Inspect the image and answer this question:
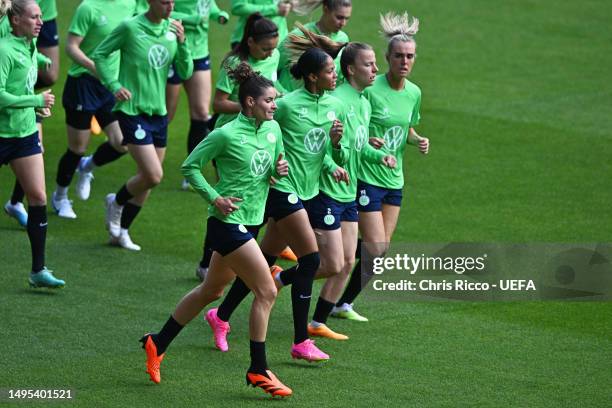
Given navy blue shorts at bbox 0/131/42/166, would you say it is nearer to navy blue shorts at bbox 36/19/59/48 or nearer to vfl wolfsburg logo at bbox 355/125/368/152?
vfl wolfsburg logo at bbox 355/125/368/152

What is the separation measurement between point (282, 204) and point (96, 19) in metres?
4.34

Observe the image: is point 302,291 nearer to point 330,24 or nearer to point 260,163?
point 260,163

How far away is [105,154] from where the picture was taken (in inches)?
477

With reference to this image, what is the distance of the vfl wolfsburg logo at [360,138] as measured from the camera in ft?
28.8

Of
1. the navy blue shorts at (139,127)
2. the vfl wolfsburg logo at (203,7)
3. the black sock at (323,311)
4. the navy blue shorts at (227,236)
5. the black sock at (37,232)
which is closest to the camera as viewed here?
the navy blue shorts at (227,236)

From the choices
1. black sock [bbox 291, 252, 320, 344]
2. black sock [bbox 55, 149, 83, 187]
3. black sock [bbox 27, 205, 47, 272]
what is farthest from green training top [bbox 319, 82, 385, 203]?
black sock [bbox 55, 149, 83, 187]

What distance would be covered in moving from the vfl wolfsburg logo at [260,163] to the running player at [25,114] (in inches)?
85.6

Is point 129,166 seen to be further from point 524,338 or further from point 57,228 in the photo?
point 524,338

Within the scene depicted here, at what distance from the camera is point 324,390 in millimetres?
7793

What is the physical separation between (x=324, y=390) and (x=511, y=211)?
16.5ft

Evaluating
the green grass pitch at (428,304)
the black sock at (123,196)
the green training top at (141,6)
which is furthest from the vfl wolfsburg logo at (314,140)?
the green training top at (141,6)

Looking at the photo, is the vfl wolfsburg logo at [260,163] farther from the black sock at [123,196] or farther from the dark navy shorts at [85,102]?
the dark navy shorts at [85,102]

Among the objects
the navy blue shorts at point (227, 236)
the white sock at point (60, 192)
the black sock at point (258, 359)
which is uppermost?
the white sock at point (60, 192)

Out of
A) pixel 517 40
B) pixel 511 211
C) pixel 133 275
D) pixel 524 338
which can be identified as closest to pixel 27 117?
pixel 133 275
